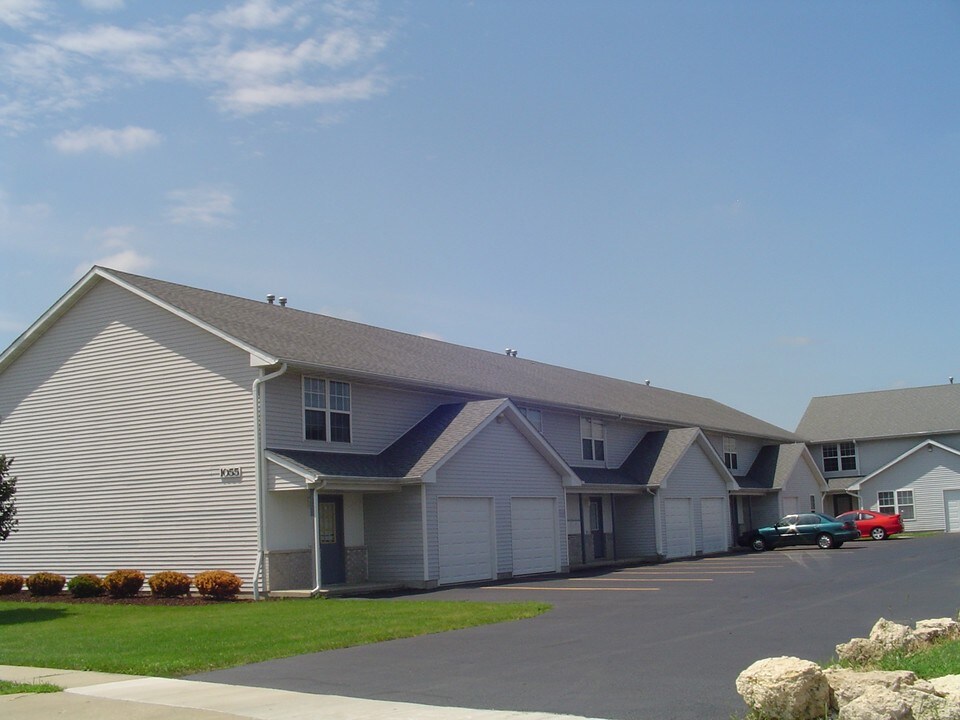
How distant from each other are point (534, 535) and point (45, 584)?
13.4 meters

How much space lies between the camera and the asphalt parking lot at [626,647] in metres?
11.3

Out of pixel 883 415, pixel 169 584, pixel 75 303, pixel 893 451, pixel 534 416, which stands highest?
pixel 75 303

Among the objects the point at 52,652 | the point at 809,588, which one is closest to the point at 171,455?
the point at 52,652

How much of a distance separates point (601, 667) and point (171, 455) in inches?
642

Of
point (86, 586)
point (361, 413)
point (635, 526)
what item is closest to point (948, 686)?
point (361, 413)

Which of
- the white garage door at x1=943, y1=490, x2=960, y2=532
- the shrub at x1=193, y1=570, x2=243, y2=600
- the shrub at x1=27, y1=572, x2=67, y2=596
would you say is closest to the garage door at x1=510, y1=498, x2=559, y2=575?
the shrub at x1=193, y1=570, x2=243, y2=600

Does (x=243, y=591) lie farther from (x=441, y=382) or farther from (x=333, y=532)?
(x=441, y=382)

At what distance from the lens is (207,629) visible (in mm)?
18219

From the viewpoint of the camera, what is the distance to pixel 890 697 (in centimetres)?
803

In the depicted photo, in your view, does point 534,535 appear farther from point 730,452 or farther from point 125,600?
point 730,452

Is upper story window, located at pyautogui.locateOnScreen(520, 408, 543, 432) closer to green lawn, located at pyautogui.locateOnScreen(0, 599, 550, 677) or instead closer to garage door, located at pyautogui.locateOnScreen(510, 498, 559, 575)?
garage door, located at pyautogui.locateOnScreen(510, 498, 559, 575)

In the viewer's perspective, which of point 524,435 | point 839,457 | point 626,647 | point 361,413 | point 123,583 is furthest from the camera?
point 839,457

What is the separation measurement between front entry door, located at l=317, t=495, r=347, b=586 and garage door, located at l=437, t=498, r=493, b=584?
2521 millimetres

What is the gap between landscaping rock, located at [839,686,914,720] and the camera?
26.0 feet
